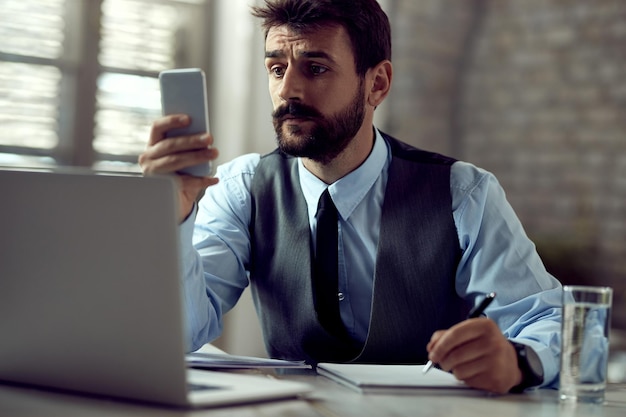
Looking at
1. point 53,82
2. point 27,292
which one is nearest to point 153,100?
point 53,82

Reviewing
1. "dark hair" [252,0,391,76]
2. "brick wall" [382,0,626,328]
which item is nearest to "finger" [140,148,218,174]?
"dark hair" [252,0,391,76]

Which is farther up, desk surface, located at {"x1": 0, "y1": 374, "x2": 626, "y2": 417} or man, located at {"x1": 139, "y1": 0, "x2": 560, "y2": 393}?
man, located at {"x1": 139, "y1": 0, "x2": 560, "y2": 393}

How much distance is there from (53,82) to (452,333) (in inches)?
88.1

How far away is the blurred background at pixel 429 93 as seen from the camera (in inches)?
117

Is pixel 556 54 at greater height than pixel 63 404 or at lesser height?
greater

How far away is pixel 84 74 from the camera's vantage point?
3018 millimetres

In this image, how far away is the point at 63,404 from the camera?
3.00 feet

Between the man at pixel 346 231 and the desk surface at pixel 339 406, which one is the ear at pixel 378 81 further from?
the desk surface at pixel 339 406

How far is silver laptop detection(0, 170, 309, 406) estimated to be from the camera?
0.87 m

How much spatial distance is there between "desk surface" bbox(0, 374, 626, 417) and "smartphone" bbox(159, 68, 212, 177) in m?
0.41

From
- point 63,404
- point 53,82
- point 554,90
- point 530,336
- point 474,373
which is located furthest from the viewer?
point 554,90

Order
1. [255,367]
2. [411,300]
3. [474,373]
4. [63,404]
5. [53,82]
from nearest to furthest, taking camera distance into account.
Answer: [63,404]
[474,373]
[255,367]
[411,300]
[53,82]

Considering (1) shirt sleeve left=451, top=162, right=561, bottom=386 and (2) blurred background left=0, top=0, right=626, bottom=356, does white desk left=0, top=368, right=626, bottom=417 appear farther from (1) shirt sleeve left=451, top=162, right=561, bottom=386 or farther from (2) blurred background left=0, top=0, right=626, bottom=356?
(2) blurred background left=0, top=0, right=626, bottom=356

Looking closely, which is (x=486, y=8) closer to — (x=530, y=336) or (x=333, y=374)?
(x=530, y=336)
